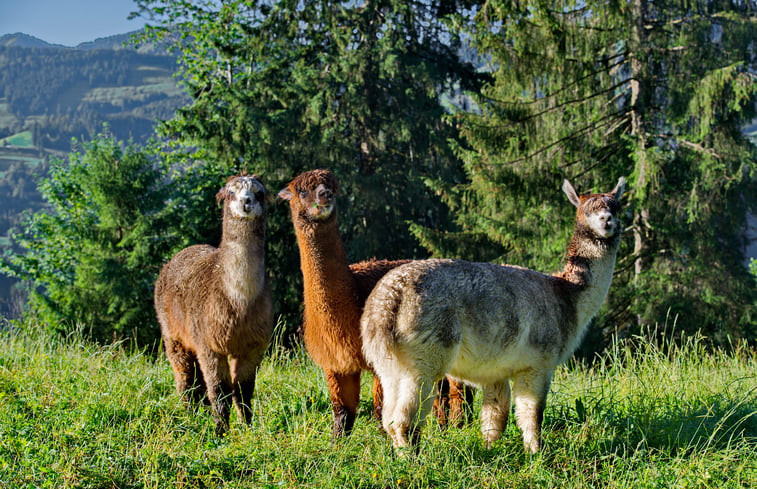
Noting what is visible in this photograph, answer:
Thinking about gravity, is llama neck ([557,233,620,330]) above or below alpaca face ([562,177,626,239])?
below

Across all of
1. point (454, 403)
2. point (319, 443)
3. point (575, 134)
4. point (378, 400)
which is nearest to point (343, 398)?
point (378, 400)

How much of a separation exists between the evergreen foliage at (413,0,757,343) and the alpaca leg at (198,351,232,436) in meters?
10.0

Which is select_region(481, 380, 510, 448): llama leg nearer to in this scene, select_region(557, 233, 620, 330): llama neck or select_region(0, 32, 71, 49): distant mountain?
select_region(557, 233, 620, 330): llama neck

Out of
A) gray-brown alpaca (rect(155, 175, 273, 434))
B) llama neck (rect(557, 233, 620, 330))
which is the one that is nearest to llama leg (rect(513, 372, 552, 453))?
llama neck (rect(557, 233, 620, 330))

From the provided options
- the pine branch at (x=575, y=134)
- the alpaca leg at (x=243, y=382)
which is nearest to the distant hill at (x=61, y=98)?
the pine branch at (x=575, y=134)

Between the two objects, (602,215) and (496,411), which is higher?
(602,215)

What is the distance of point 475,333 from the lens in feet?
15.0

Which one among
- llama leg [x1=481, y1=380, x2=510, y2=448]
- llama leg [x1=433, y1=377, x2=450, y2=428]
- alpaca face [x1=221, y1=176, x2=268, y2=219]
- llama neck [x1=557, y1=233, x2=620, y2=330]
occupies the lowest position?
llama leg [x1=433, y1=377, x2=450, y2=428]

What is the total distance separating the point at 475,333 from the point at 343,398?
1.24 meters

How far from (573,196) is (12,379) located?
206 inches

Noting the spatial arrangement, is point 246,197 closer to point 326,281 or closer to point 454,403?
point 326,281

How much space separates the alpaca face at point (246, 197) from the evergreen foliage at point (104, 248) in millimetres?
10277

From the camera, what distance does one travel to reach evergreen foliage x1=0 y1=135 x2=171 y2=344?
51.0 ft

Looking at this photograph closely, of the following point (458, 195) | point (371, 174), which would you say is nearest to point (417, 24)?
point (371, 174)
